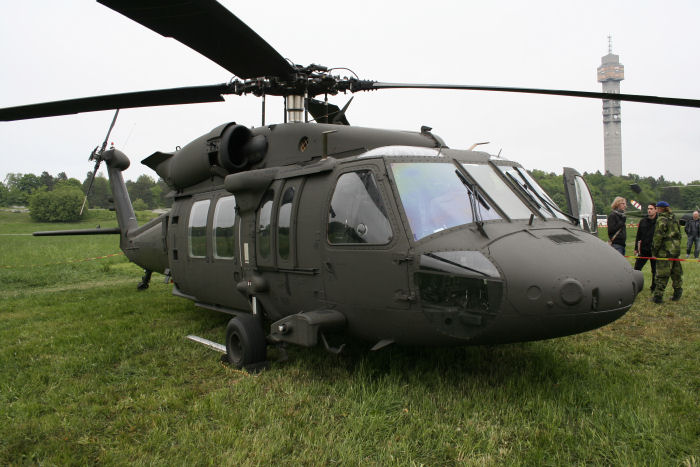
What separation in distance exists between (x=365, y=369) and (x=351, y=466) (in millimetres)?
1560

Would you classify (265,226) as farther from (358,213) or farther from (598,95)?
(598,95)

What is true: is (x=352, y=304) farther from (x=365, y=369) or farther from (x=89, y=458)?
(x=89, y=458)

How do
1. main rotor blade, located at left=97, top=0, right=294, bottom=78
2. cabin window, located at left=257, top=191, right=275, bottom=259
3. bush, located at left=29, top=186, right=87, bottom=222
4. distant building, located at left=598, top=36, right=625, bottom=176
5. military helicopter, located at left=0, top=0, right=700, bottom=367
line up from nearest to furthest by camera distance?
military helicopter, located at left=0, top=0, right=700, bottom=367
main rotor blade, located at left=97, top=0, right=294, bottom=78
cabin window, located at left=257, top=191, right=275, bottom=259
bush, located at left=29, top=186, right=87, bottom=222
distant building, located at left=598, top=36, right=625, bottom=176

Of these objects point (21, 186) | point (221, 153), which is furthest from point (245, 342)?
point (21, 186)

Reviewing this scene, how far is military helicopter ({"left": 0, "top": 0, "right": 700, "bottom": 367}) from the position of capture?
3.42 metres

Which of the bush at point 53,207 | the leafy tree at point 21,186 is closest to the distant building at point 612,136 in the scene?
the bush at point 53,207

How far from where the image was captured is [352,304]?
167 inches

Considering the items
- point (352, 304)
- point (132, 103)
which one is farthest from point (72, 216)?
point (352, 304)

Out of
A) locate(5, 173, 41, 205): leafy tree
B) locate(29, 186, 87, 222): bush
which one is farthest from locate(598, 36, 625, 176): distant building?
locate(5, 173, 41, 205): leafy tree

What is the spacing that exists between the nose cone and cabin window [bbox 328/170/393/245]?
93 cm

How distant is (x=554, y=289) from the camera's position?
325cm

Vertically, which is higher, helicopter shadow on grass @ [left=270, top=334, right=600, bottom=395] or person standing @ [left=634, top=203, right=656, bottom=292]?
person standing @ [left=634, top=203, right=656, bottom=292]

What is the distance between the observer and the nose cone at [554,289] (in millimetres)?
3262

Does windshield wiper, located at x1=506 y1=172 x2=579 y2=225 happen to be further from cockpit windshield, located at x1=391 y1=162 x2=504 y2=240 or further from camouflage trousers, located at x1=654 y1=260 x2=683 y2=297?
camouflage trousers, located at x1=654 y1=260 x2=683 y2=297
